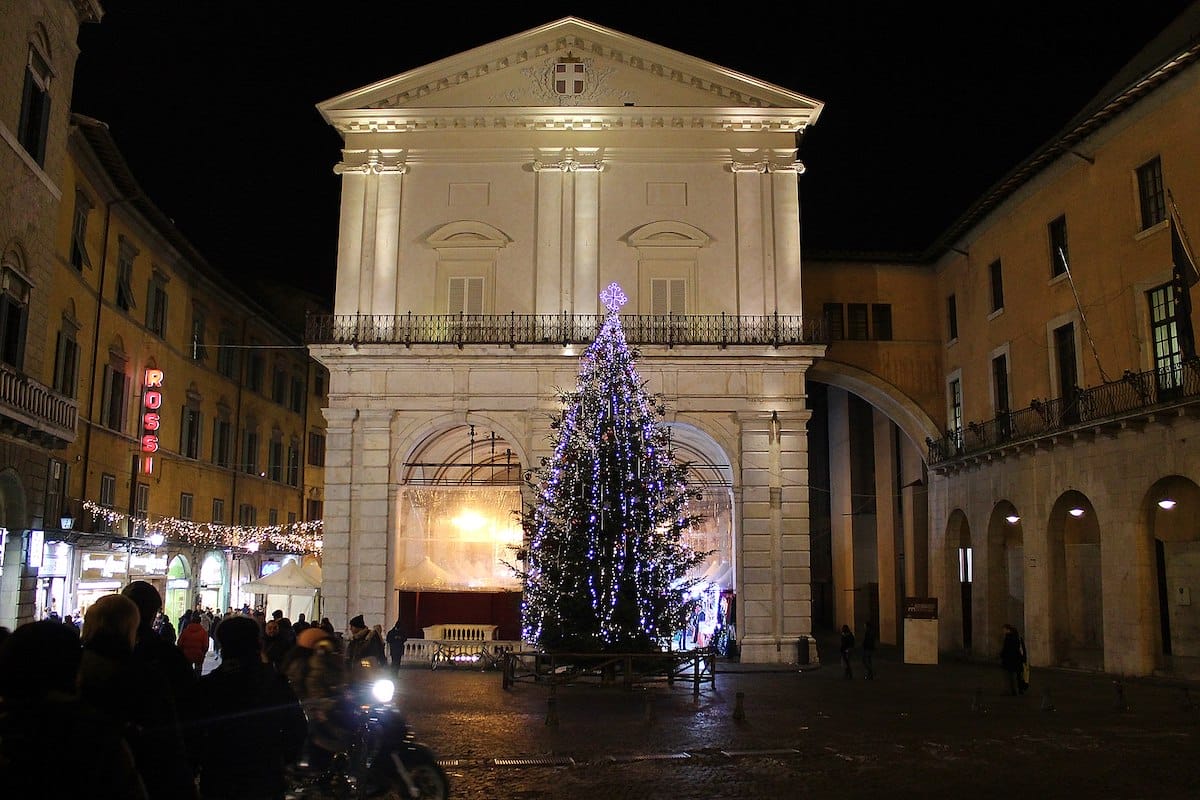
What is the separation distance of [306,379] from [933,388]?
96.4ft

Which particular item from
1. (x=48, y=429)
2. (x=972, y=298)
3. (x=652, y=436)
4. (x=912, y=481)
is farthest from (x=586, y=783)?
(x=912, y=481)

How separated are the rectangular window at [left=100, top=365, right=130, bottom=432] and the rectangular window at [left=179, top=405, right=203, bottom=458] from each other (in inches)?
169

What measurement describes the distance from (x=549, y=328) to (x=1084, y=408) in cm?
1361

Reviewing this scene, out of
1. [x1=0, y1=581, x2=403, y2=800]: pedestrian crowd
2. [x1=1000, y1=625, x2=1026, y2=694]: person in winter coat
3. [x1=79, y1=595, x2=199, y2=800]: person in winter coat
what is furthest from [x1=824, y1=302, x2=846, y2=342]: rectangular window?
[x1=79, y1=595, x2=199, y2=800]: person in winter coat

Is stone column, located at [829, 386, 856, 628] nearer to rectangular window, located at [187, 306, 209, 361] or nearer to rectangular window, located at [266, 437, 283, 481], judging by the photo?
rectangular window, located at [266, 437, 283, 481]

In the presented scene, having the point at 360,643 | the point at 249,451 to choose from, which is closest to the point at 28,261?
the point at 360,643

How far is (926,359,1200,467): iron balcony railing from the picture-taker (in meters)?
21.6

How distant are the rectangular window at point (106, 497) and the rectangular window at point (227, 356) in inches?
362

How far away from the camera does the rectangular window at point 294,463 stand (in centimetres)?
4778

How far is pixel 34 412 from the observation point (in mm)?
20750

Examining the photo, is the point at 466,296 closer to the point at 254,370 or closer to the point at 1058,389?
the point at 1058,389

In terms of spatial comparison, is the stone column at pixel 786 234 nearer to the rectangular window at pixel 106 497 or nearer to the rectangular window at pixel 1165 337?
the rectangular window at pixel 1165 337

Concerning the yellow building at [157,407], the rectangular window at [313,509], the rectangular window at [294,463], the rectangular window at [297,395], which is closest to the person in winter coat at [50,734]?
the yellow building at [157,407]

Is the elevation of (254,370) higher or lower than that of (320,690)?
higher
